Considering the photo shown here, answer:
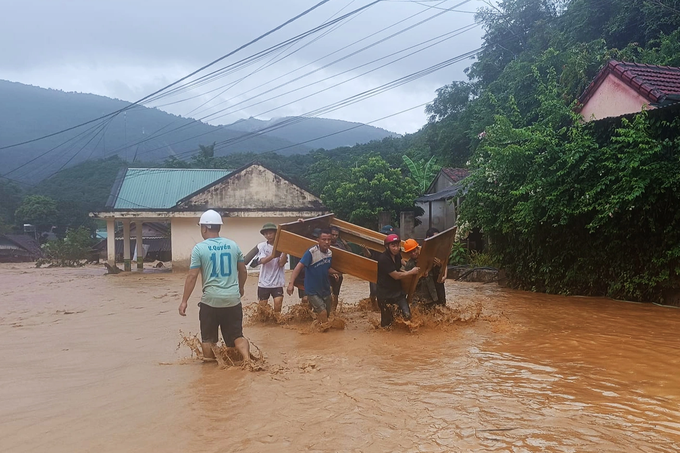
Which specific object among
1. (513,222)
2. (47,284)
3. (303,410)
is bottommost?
(47,284)

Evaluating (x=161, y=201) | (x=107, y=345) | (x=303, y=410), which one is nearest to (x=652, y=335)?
(x=303, y=410)

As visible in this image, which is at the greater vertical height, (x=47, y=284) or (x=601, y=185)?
(x=601, y=185)

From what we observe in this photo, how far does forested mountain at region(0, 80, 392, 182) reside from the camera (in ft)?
393

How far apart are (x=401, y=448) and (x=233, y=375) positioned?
2.51 meters

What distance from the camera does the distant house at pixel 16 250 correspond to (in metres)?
46.6

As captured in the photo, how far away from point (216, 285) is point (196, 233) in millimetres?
20033

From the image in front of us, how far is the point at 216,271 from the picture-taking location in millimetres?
6074

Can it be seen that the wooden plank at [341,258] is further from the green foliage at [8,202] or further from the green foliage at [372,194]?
the green foliage at [8,202]

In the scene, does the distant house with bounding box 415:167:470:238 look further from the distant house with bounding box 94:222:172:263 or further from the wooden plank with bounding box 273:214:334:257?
the distant house with bounding box 94:222:172:263

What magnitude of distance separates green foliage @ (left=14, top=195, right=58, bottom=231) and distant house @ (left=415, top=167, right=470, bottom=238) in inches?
1619

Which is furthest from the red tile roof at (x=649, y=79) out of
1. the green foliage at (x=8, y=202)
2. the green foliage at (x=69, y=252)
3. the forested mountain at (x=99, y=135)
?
the forested mountain at (x=99, y=135)

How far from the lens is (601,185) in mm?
9953

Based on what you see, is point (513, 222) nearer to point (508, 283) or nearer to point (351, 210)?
point (508, 283)

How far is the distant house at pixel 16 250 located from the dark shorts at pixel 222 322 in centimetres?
4676
